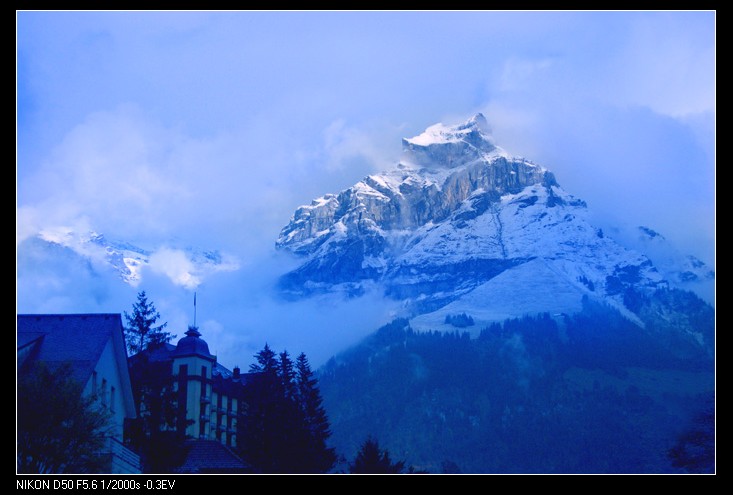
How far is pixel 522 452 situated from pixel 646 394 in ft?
101

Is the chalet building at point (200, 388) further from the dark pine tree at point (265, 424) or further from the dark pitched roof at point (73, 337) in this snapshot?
the dark pitched roof at point (73, 337)

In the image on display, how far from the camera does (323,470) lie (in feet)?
231

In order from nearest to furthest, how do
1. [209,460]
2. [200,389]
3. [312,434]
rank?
1. [209,460]
2. [312,434]
3. [200,389]

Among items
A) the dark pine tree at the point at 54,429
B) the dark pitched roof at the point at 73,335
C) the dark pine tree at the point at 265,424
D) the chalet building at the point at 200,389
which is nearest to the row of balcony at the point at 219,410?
the chalet building at the point at 200,389

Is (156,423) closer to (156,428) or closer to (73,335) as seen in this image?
(156,428)

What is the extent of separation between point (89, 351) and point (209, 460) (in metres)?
17.5

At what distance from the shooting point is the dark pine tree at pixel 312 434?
67875 mm

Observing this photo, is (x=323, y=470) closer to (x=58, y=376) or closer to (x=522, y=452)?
(x=58, y=376)

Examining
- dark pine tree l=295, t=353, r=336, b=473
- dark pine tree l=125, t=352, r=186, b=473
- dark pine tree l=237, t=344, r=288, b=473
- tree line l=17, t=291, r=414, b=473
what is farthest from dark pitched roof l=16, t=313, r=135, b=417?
dark pine tree l=295, t=353, r=336, b=473

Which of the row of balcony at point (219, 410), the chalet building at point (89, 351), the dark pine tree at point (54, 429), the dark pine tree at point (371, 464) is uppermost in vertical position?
the row of balcony at point (219, 410)

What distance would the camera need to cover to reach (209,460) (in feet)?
185

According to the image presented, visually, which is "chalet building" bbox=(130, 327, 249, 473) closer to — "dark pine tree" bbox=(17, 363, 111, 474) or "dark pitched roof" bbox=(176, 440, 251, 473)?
"dark pitched roof" bbox=(176, 440, 251, 473)

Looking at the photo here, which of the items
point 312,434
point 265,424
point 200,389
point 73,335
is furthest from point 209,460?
point 200,389

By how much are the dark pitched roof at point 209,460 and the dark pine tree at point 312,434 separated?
10.0m
